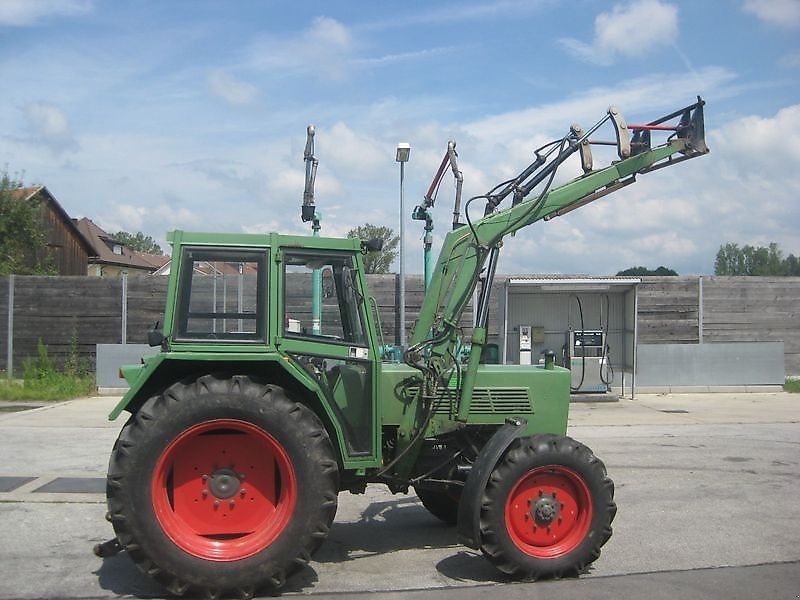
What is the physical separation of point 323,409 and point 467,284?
1661 mm

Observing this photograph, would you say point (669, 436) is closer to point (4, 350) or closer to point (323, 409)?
point (323, 409)

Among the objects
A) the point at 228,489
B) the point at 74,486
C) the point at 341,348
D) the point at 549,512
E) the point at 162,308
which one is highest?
the point at 162,308

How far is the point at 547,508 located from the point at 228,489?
86.6 inches

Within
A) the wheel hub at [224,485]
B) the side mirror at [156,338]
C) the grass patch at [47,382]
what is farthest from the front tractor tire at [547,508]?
the grass patch at [47,382]

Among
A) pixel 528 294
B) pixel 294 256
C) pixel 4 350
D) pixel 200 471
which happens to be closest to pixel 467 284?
pixel 294 256

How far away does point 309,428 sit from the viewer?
5129 millimetres

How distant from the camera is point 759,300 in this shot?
19.2 m

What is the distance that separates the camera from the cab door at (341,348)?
549 centimetres

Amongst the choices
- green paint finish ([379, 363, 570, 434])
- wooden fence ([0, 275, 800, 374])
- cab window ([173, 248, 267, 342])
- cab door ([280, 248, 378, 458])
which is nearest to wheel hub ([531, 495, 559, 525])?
green paint finish ([379, 363, 570, 434])

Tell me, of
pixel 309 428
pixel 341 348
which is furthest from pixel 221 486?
pixel 341 348

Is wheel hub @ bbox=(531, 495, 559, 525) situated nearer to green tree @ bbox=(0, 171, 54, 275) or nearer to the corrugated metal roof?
the corrugated metal roof

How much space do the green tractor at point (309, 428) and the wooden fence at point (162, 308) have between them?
11.4 meters

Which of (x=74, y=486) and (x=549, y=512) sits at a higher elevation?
(x=549, y=512)

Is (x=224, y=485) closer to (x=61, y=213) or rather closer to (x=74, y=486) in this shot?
(x=74, y=486)
